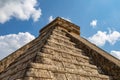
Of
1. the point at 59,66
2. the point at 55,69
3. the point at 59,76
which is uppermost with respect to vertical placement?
the point at 59,66

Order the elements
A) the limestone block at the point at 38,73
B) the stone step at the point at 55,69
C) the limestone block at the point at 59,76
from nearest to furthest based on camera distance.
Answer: the limestone block at the point at 38,73 → the stone step at the point at 55,69 → the limestone block at the point at 59,76

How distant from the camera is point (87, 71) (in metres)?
5.51

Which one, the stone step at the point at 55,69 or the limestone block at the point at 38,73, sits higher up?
the stone step at the point at 55,69

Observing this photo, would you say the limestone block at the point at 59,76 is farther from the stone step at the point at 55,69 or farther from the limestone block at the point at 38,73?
the limestone block at the point at 38,73

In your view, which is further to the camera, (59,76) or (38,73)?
(59,76)

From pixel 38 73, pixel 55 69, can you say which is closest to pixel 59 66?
pixel 55 69

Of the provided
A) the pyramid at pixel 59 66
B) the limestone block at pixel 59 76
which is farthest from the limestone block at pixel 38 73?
the limestone block at pixel 59 76

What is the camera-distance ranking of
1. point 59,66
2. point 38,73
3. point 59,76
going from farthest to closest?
point 59,66 → point 59,76 → point 38,73

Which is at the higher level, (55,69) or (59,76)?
(55,69)

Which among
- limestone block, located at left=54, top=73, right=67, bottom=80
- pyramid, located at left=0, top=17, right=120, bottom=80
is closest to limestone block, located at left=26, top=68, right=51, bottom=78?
pyramid, located at left=0, top=17, right=120, bottom=80

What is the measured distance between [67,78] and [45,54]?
990 millimetres

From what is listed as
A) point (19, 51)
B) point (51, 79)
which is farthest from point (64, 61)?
point (19, 51)

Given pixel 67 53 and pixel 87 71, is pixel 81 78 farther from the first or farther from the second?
pixel 67 53

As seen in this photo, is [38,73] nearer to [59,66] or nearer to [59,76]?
[59,76]
